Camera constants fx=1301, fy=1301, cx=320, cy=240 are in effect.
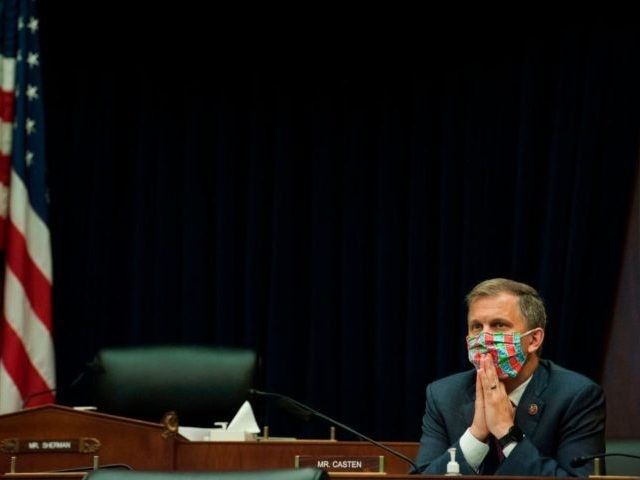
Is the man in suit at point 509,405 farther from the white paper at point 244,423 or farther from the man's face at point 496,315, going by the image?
the white paper at point 244,423

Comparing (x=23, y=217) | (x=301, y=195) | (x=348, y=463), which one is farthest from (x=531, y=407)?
(x=23, y=217)

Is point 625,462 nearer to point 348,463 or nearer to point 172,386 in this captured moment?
point 348,463

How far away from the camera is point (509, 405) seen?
4223 millimetres

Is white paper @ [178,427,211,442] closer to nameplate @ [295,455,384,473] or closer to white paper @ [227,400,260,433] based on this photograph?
white paper @ [227,400,260,433]

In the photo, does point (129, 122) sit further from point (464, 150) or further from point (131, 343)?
point (464, 150)

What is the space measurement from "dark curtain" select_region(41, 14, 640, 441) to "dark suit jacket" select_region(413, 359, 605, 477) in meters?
1.95

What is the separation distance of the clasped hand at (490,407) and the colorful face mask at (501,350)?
0.15 feet

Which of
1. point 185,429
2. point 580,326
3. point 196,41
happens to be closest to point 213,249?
point 196,41

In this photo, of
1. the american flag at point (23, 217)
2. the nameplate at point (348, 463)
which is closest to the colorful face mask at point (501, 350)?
the nameplate at point (348, 463)

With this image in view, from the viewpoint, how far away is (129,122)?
7.03 meters

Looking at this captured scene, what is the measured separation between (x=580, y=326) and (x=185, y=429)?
7.84ft

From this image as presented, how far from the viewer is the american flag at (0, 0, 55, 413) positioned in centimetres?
625

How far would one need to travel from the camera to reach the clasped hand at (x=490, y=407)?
4145 mm

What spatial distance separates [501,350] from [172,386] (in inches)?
63.8
